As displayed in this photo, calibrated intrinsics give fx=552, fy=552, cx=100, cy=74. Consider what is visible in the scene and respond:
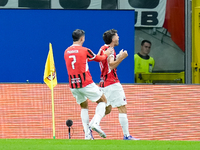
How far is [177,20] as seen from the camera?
49.3 ft

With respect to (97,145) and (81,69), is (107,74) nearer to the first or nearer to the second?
(81,69)

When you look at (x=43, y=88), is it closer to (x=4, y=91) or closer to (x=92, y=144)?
(x=4, y=91)

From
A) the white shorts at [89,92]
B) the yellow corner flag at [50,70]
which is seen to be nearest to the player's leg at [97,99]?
the white shorts at [89,92]

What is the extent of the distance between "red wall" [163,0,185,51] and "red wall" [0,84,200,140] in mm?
3225

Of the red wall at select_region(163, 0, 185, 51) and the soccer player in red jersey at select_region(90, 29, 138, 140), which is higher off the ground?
the red wall at select_region(163, 0, 185, 51)

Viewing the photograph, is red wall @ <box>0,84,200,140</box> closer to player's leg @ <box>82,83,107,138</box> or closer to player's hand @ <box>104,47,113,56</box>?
player's leg @ <box>82,83,107,138</box>

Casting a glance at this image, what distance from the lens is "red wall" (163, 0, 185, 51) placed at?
14953mm

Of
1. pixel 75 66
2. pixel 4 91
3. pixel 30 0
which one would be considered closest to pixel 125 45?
pixel 30 0

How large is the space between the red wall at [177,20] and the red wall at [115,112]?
10.6ft

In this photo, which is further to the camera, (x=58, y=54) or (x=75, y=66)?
(x=58, y=54)

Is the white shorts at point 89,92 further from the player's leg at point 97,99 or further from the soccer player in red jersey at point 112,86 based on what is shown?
the soccer player in red jersey at point 112,86

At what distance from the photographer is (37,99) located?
39.5 ft

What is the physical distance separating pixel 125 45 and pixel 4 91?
3.70 m

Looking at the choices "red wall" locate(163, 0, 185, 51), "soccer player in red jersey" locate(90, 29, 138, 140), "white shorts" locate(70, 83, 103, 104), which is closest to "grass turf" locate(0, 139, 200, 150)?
"white shorts" locate(70, 83, 103, 104)
